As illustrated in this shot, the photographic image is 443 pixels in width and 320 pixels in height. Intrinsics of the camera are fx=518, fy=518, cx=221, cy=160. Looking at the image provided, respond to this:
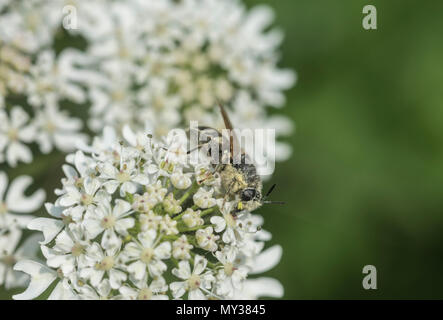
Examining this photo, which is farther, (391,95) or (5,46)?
(391,95)

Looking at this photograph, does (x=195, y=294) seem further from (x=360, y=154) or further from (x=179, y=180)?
(x=360, y=154)

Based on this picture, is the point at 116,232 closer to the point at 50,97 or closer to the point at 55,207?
the point at 55,207

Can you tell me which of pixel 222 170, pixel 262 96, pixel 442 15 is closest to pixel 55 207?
pixel 222 170

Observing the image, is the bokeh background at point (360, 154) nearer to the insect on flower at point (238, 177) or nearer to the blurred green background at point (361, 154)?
the blurred green background at point (361, 154)

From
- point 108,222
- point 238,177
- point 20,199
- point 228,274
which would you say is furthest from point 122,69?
point 228,274

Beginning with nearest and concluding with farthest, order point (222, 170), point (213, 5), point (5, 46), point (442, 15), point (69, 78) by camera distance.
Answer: point (222, 170)
point (5, 46)
point (69, 78)
point (213, 5)
point (442, 15)

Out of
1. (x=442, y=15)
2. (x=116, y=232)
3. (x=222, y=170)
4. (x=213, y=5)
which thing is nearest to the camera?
(x=116, y=232)

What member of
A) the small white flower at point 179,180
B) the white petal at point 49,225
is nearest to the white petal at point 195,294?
the small white flower at point 179,180
